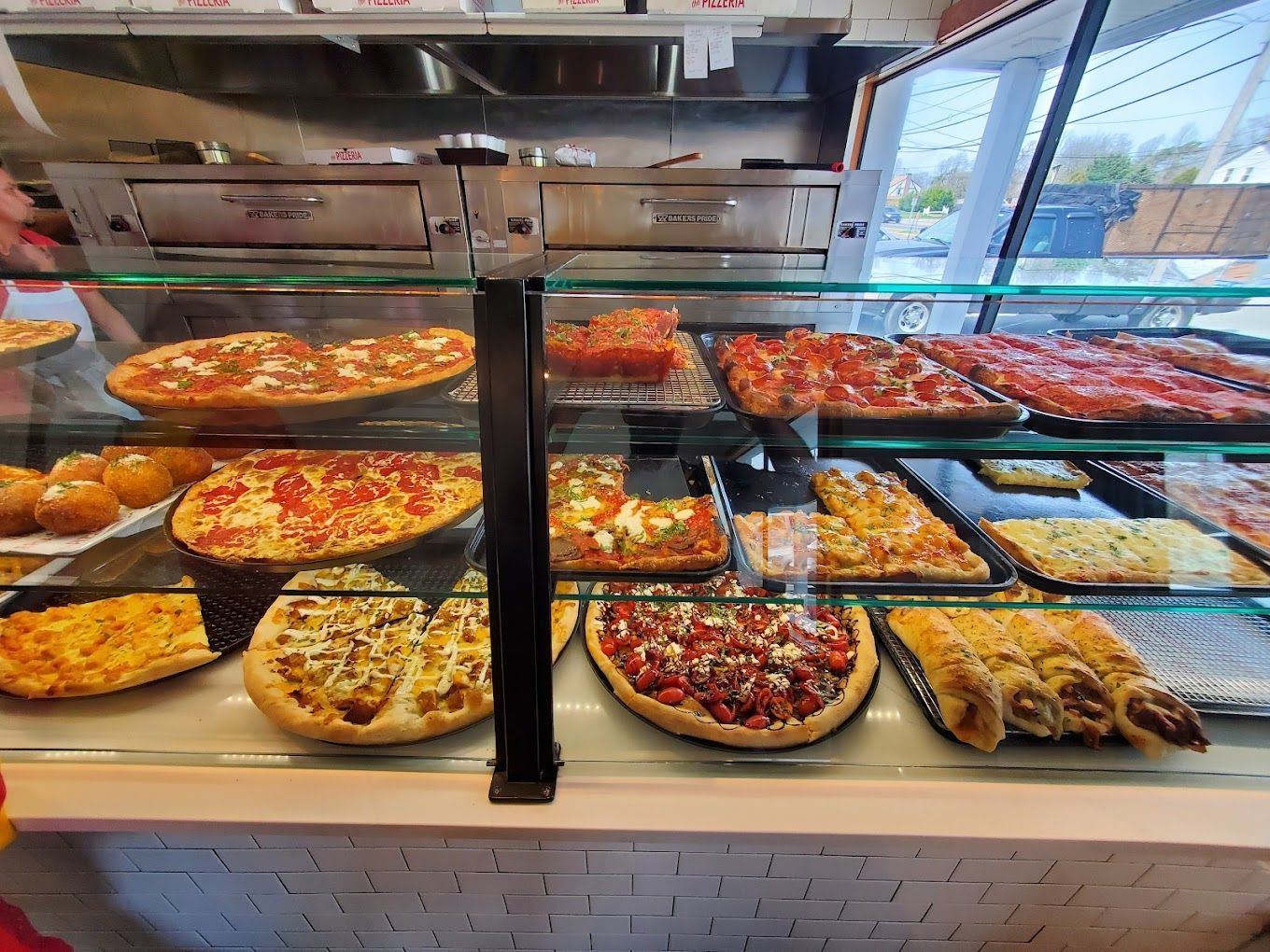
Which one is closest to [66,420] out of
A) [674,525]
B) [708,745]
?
[674,525]

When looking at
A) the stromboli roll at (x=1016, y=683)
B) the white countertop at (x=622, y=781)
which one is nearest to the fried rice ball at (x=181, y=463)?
the white countertop at (x=622, y=781)

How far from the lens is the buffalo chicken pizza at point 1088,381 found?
1.32m

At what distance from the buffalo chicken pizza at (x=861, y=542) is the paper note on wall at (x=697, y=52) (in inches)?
69.1

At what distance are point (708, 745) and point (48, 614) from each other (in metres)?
2.06

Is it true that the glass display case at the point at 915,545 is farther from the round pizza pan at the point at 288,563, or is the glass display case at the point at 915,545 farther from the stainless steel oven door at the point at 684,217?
the stainless steel oven door at the point at 684,217

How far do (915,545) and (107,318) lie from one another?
8.33 ft

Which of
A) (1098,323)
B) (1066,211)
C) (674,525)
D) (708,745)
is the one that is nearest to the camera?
(708,745)

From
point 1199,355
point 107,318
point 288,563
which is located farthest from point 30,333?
point 1199,355

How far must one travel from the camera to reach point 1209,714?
154 centimetres

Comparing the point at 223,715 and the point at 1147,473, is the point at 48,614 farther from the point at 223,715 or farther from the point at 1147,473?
the point at 1147,473

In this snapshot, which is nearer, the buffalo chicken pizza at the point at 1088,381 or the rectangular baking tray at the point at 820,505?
the buffalo chicken pizza at the point at 1088,381

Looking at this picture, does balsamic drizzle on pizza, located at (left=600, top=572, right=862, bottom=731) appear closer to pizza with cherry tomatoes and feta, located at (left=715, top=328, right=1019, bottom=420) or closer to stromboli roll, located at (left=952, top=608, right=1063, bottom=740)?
stromboli roll, located at (left=952, top=608, right=1063, bottom=740)

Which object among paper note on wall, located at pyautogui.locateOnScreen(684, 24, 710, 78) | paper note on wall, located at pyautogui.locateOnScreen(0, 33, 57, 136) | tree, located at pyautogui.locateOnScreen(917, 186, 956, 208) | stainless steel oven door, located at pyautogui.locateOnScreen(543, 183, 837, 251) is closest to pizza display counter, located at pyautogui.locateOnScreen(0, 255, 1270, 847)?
paper note on wall, located at pyautogui.locateOnScreen(0, 33, 57, 136)

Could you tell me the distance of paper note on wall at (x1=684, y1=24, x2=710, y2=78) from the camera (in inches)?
84.0
